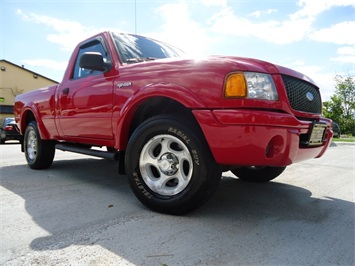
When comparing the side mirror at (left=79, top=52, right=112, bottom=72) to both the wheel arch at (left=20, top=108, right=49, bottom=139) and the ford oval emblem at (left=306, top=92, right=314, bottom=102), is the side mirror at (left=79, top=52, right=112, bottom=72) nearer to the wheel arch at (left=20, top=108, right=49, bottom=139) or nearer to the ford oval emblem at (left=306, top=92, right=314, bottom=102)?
the wheel arch at (left=20, top=108, right=49, bottom=139)

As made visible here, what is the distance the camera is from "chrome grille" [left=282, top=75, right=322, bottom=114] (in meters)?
2.47

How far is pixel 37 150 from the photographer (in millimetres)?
4672

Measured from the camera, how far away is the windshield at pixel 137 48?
3416 mm

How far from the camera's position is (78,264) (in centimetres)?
166

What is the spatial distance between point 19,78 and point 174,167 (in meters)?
34.0

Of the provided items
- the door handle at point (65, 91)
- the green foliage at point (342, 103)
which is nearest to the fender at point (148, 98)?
the door handle at point (65, 91)

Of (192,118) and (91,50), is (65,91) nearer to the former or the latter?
(91,50)

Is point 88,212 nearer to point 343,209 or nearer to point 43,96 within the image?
point 343,209

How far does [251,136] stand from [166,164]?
0.81 meters

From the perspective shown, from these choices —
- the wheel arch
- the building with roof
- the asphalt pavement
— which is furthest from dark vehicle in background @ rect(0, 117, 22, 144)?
the building with roof

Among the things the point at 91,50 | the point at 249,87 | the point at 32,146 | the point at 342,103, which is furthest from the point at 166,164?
the point at 342,103

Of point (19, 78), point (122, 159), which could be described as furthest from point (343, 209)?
point (19, 78)

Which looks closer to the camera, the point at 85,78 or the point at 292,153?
the point at 292,153

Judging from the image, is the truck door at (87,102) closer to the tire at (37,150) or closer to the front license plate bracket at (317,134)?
the tire at (37,150)
